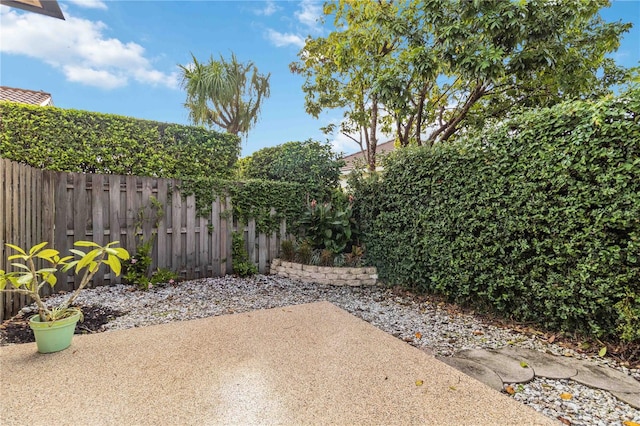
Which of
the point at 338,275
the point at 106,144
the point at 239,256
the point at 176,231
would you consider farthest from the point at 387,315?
the point at 106,144

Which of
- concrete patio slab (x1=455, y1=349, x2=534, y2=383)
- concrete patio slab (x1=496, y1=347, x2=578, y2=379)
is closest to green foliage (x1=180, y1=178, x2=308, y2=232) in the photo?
concrete patio slab (x1=455, y1=349, x2=534, y2=383)

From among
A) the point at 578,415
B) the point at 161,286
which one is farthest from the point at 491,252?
the point at 161,286

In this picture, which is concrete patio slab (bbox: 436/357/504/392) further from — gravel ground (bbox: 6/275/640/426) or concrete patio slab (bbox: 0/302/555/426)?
concrete patio slab (bbox: 0/302/555/426)

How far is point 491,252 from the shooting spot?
3.45m

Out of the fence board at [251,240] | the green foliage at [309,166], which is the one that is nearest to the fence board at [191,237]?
the fence board at [251,240]

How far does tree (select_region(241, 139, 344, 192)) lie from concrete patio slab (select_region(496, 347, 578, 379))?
4.34 metres

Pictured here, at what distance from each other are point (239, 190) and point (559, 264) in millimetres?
4621

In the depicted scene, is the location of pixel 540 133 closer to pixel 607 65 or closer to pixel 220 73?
pixel 607 65

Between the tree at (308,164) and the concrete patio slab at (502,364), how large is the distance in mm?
4234

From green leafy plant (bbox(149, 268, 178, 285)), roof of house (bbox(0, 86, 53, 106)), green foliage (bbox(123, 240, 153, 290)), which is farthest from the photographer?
roof of house (bbox(0, 86, 53, 106))

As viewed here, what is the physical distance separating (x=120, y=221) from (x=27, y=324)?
1863mm

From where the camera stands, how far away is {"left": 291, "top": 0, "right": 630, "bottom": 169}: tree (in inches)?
185

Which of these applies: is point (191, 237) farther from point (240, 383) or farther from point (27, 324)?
point (240, 383)

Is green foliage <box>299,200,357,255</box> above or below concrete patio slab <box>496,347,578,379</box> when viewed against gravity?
above
